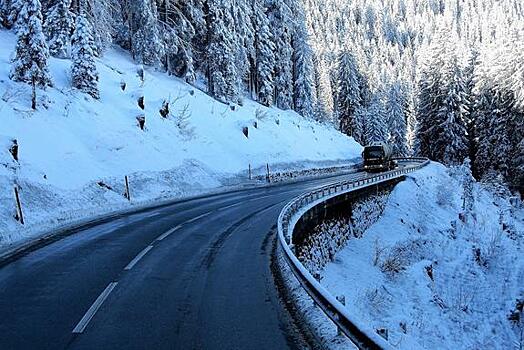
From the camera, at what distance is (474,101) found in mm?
55719

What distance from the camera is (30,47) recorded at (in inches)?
919

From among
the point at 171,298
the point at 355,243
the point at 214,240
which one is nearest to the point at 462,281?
the point at 355,243

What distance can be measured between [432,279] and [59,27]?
101ft

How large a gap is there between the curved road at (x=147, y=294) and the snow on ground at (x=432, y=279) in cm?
285

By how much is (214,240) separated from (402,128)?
240ft

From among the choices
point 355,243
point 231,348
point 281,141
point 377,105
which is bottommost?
point 355,243

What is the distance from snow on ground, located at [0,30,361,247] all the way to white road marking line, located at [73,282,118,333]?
661cm

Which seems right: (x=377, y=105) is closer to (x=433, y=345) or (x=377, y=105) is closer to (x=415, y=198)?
(x=415, y=198)

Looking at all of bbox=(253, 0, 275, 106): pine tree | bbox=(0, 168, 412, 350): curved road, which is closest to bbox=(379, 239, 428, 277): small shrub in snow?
bbox=(0, 168, 412, 350): curved road

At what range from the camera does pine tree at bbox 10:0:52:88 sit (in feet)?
75.0

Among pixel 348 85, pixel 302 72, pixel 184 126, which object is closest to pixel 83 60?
pixel 184 126

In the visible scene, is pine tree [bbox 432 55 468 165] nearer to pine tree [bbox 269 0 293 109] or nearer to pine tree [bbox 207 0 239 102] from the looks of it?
pine tree [bbox 269 0 293 109]

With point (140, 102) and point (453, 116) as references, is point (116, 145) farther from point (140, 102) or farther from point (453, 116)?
point (453, 116)

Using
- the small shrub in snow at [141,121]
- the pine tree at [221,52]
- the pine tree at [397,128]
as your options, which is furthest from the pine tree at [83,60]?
the pine tree at [397,128]
